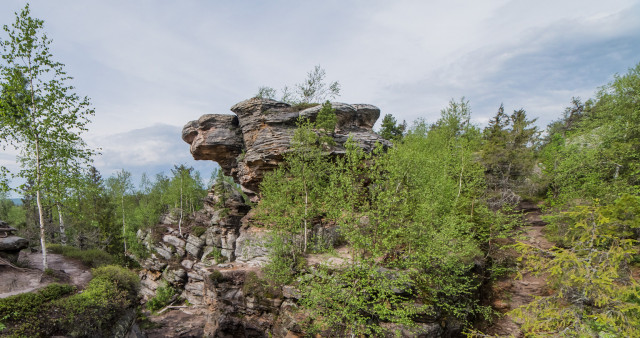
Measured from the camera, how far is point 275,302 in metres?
18.8

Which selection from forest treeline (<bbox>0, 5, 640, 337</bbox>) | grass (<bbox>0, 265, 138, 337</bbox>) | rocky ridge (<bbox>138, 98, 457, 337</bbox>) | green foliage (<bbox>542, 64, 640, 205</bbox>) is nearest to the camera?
forest treeline (<bbox>0, 5, 640, 337</bbox>)

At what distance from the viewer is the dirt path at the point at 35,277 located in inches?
499

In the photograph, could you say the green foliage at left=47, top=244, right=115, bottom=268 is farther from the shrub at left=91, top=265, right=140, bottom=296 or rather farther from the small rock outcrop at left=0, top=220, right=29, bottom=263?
the shrub at left=91, top=265, right=140, bottom=296

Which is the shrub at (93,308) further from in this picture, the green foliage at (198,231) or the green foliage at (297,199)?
the green foliage at (198,231)

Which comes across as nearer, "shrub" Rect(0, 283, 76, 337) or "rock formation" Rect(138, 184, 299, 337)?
"shrub" Rect(0, 283, 76, 337)

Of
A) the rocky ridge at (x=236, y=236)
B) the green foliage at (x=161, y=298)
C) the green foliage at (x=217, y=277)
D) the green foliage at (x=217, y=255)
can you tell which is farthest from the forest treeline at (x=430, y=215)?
the green foliage at (x=161, y=298)

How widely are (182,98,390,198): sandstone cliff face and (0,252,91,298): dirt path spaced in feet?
53.4

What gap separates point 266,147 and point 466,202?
20.5m

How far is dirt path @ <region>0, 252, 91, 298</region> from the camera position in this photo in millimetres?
12680

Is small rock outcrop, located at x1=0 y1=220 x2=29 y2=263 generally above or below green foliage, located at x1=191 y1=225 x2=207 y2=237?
above

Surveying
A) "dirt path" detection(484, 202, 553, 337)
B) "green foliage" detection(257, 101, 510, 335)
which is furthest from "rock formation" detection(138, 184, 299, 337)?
"dirt path" detection(484, 202, 553, 337)

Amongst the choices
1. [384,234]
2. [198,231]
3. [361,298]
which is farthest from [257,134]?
[361,298]

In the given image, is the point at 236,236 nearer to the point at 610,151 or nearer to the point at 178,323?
the point at 178,323

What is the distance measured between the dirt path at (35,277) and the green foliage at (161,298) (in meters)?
14.2
